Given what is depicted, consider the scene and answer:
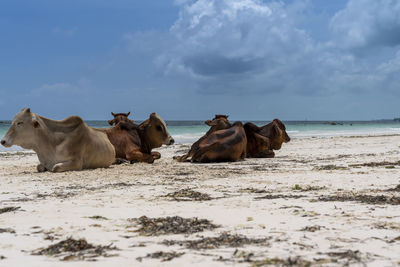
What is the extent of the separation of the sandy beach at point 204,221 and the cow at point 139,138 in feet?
12.7

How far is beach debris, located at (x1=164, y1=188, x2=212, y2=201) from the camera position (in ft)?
21.5

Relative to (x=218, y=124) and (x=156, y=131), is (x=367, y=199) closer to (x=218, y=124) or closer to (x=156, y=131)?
(x=156, y=131)

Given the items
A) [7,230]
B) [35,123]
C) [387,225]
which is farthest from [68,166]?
[387,225]

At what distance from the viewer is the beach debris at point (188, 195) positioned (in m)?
6.57

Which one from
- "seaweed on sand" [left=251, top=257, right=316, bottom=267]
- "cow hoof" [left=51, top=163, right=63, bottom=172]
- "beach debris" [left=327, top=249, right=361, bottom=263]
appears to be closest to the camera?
"seaweed on sand" [left=251, top=257, right=316, bottom=267]

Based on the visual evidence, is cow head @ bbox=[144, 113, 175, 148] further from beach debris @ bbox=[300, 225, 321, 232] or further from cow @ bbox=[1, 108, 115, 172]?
beach debris @ bbox=[300, 225, 321, 232]

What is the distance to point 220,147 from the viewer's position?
13.2 meters

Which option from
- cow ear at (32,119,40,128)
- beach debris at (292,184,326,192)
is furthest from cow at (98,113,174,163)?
beach debris at (292,184,326,192)

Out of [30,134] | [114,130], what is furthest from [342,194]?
[114,130]

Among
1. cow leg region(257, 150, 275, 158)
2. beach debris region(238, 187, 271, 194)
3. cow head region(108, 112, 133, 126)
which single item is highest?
cow head region(108, 112, 133, 126)

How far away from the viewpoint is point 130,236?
4.39 meters

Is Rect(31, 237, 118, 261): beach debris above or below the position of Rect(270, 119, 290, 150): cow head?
below

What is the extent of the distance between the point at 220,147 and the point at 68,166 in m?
4.32

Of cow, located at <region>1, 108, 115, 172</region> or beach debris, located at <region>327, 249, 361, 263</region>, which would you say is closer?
beach debris, located at <region>327, 249, 361, 263</region>
